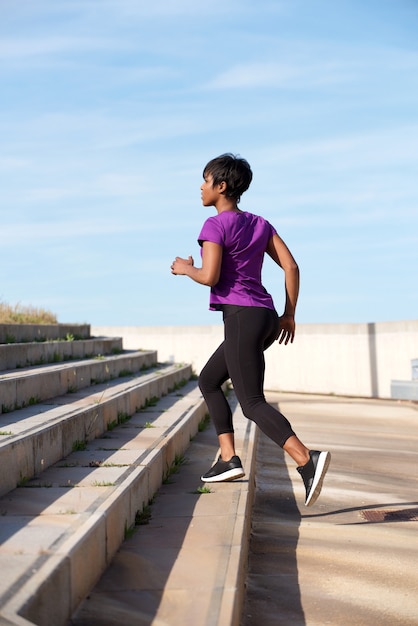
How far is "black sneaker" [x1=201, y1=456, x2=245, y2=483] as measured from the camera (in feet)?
19.0

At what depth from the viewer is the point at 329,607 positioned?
4090mm

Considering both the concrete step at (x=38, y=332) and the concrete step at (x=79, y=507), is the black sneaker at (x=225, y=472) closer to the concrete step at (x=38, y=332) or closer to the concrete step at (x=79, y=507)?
the concrete step at (x=79, y=507)

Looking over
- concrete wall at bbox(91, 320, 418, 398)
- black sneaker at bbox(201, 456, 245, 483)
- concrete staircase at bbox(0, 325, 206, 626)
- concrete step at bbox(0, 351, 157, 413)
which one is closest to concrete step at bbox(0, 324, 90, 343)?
concrete staircase at bbox(0, 325, 206, 626)

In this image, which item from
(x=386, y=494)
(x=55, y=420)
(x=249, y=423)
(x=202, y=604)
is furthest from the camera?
(x=249, y=423)

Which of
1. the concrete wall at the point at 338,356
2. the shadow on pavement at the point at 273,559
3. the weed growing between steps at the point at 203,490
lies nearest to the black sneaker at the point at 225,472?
the weed growing between steps at the point at 203,490

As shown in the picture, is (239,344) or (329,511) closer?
(239,344)

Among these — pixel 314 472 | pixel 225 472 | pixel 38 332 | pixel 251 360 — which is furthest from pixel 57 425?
pixel 38 332

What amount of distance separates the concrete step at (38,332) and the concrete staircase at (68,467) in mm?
42

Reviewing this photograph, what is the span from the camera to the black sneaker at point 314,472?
5.07m

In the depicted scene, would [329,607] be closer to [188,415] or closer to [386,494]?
[386,494]

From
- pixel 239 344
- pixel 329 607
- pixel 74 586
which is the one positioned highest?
pixel 239 344

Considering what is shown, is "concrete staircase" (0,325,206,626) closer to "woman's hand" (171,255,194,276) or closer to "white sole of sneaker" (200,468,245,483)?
"white sole of sneaker" (200,468,245,483)

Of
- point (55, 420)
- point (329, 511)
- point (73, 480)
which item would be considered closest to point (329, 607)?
point (73, 480)

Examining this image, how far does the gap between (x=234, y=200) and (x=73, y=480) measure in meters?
1.96
